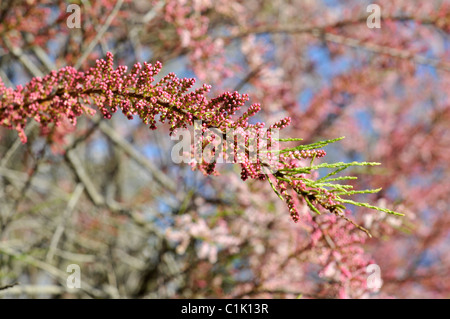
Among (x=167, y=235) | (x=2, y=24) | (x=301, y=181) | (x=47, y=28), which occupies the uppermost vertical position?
(x=47, y=28)

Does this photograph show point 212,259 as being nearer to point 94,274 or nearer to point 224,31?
point 94,274

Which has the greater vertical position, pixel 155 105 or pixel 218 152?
pixel 155 105

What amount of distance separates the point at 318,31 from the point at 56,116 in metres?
2.96

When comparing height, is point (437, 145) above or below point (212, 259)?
above

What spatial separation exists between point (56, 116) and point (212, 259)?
2.42m

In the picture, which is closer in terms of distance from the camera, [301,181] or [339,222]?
[301,181]

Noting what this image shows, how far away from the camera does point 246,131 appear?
1356 mm

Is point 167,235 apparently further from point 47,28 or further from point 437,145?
point 437,145
